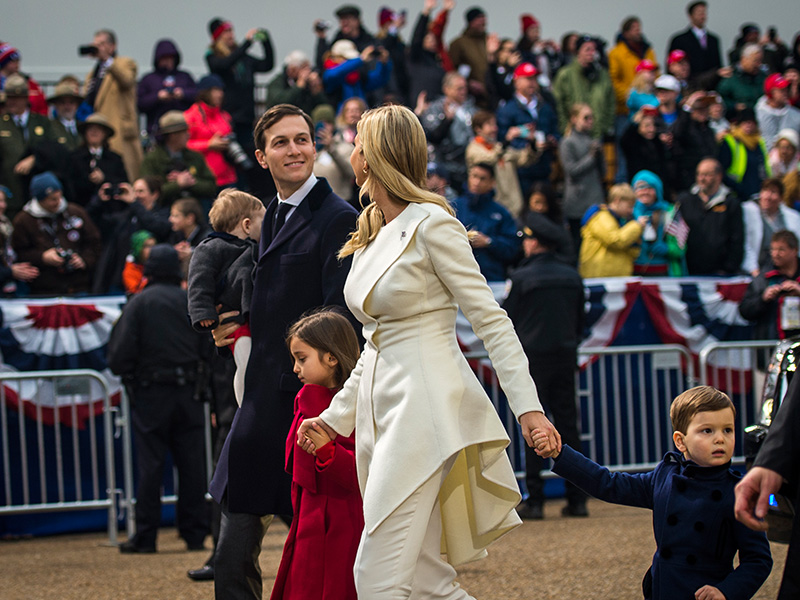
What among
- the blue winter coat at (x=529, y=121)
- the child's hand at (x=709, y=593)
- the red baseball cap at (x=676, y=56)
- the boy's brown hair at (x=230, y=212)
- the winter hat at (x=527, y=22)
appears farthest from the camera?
the winter hat at (x=527, y=22)

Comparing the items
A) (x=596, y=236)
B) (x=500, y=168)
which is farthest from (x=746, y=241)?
(x=500, y=168)

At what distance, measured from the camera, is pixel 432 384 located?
11.6 feet

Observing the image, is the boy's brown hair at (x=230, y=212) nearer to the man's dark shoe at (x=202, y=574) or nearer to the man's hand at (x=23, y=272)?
the man's dark shoe at (x=202, y=574)

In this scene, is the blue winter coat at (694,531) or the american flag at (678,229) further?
the american flag at (678,229)

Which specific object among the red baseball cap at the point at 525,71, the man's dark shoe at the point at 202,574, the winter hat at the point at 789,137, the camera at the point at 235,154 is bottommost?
the man's dark shoe at the point at 202,574

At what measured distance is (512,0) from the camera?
1775 centimetres

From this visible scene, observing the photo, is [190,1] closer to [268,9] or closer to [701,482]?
[268,9]

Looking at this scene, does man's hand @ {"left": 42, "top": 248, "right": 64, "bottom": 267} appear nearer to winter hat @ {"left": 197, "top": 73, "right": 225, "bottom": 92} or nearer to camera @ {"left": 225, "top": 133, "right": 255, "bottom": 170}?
camera @ {"left": 225, "top": 133, "right": 255, "bottom": 170}

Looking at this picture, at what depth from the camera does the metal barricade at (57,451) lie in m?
8.00

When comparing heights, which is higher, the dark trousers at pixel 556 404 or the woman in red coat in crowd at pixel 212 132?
the woman in red coat in crowd at pixel 212 132

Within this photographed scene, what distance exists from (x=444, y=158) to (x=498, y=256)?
7.92 ft

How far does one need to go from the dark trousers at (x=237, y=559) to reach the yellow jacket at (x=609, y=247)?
21.2 ft

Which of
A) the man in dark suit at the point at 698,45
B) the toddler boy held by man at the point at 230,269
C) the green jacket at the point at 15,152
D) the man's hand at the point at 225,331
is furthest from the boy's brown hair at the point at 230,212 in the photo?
the man in dark suit at the point at 698,45

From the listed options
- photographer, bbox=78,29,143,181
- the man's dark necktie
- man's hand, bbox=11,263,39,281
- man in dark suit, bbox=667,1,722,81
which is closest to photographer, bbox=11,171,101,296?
man's hand, bbox=11,263,39,281
